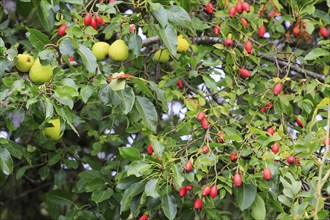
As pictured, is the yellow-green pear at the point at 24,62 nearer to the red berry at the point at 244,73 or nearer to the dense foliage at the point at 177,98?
the dense foliage at the point at 177,98

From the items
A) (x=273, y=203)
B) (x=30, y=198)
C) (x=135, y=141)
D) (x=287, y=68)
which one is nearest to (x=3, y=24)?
(x=135, y=141)

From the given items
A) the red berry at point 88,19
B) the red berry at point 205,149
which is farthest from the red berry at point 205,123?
the red berry at point 88,19

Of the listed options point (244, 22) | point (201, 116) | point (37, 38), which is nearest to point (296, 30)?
point (244, 22)

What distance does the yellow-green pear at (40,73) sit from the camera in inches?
111

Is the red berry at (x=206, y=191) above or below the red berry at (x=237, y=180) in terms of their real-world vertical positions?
below

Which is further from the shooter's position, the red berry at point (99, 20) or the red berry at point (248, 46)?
the red berry at point (248, 46)

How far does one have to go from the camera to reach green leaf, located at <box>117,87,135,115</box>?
2.83 meters

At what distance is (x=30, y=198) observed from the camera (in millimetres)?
5844

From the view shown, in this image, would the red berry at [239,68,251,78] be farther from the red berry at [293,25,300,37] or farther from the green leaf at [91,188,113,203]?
the green leaf at [91,188,113,203]

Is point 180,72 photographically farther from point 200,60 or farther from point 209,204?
point 209,204

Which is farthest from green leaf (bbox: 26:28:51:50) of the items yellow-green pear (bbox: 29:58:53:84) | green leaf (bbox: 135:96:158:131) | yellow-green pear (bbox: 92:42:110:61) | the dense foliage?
green leaf (bbox: 135:96:158:131)

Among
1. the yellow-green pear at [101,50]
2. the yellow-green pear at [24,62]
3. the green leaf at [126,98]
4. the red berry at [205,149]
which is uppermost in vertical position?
the yellow-green pear at [24,62]

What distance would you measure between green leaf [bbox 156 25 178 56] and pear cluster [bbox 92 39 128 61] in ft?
0.88

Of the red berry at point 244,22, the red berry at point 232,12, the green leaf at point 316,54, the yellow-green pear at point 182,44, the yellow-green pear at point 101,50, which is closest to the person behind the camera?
Answer: the yellow-green pear at point 101,50
